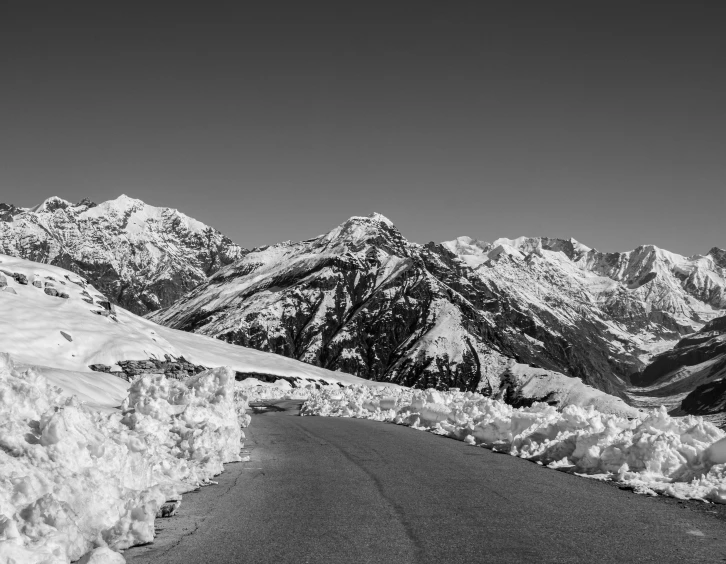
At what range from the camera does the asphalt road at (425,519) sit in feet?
22.8

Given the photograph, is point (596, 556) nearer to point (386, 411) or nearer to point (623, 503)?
point (623, 503)

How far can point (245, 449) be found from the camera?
1694 centimetres

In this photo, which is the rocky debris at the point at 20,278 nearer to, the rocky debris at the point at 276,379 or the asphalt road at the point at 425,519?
the asphalt road at the point at 425,519

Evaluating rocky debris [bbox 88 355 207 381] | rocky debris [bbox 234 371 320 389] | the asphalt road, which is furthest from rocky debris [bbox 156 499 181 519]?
rocky debris [bbox 234 371 320 389]

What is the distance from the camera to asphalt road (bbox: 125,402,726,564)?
695 cm

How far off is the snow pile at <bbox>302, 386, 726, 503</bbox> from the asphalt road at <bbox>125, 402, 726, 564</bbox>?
73cm

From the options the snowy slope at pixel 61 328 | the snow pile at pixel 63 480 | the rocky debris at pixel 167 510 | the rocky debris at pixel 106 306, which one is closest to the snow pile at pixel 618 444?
the rocky debris at pixel 167 510

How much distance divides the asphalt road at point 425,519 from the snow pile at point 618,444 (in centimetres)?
73

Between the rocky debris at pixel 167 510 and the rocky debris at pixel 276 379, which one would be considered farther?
the rocky debris at pixel 276 379

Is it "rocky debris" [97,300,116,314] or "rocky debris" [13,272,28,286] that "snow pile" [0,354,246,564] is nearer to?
"rocky debris" [13,272,28,286]

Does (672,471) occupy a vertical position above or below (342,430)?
above

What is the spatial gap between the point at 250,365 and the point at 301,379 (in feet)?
29.8

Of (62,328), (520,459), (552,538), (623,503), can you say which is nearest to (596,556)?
(552,538)

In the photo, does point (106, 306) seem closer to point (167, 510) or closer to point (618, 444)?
point (167, 510)
